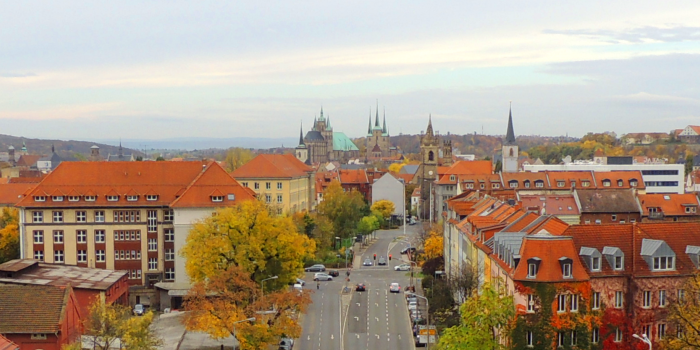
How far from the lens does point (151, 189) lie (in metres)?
79.8

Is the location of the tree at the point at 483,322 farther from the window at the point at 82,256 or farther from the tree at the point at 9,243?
the tree at the point at 9,243

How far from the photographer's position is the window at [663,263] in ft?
152

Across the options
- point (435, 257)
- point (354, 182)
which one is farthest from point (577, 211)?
point (354, 182)

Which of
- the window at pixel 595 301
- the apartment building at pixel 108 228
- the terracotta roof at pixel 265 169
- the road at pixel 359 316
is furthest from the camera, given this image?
the terracotta roof at pixel 265 169

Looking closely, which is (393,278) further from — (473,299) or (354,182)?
(354,182)

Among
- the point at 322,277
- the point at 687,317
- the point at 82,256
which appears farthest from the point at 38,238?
the point at 687,317

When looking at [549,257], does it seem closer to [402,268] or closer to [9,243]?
[402,268]

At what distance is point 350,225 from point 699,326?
269ft

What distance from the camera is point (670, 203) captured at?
90875 millimetres

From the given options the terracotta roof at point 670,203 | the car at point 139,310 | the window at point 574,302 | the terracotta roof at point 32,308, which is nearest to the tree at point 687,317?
the window at point 574,302

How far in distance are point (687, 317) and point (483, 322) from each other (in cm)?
1078

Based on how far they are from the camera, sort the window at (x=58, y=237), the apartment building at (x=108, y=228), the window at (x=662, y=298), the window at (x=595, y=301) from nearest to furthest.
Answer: the window at (x=595, y=301) < the window at (x=662, y=298) < the apartment building at (x=108, y=228) < the window at (x=58, y=237)

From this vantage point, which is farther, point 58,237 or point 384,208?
point 384,208

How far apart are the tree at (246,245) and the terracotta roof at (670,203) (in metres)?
45.1
